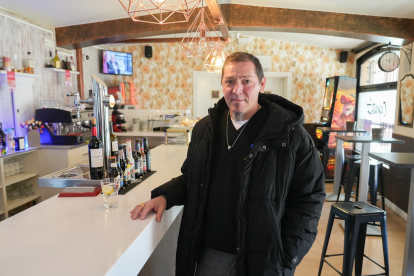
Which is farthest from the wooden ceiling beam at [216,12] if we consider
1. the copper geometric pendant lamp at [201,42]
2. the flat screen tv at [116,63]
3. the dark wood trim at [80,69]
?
the flat screen tv at [116,63]

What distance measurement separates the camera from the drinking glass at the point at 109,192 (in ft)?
4.75

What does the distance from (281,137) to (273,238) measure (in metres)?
0.43

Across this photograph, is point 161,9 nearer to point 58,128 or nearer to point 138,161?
point 138,161

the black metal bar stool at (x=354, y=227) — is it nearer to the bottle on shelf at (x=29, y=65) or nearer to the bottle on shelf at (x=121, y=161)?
the bottle on shelf at (x=121, y=161)

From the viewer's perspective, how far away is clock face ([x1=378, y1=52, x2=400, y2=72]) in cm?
385

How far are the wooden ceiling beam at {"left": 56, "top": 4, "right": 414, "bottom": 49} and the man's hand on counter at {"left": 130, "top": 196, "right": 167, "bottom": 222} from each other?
322 centimetres

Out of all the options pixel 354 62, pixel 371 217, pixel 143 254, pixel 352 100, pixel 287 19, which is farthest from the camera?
pixel 354 62

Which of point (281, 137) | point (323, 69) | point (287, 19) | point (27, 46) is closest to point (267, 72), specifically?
point (323, 69)

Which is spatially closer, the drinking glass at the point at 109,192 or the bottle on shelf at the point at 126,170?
the drinking glass at the point at 109,192

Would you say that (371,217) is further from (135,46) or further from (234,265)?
(135,46)

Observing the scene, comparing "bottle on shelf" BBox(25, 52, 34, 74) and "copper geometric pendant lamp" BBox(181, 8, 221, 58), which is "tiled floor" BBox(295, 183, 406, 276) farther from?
"bottle on shelf" BBox(25, 52, 34, 74)

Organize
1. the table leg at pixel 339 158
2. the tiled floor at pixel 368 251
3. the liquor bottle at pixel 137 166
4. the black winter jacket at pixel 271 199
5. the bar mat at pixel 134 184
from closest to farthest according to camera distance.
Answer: the black winter jacket at pixel 271 199
the bar mat at pixel 134 184
the liquor bottle at pixel 137 166
the tiled floor at pixel 368 251
the table leg at pixel 339 158

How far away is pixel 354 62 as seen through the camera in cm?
665

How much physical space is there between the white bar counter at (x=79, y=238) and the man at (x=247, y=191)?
4.9 inches
